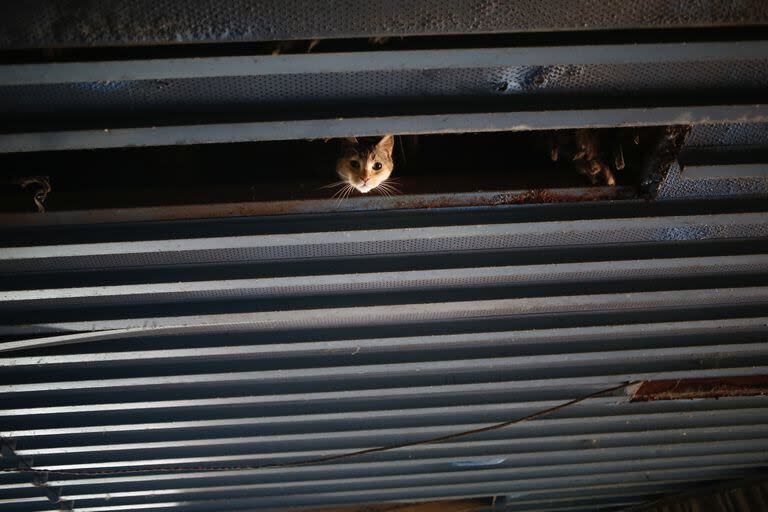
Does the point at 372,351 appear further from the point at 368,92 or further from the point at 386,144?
the point at 368,92

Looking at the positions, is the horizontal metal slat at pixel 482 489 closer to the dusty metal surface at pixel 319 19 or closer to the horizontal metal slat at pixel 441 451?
the horizontal metal slat at pixel 441 451

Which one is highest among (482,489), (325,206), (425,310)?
(325,206)

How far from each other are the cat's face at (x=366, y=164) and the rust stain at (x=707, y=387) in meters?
2.45

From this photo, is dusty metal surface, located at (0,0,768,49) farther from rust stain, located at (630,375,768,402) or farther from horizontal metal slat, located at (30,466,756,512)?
horizontal metal slat, located at (30,466,756,512)

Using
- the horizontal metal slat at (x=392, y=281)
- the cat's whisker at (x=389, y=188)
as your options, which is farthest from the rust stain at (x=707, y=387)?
the cat's whisker at (x=389, y=188)

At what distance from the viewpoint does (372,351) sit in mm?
3154

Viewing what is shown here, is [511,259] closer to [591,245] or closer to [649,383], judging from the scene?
[591,245]

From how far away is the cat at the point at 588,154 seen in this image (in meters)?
2.05

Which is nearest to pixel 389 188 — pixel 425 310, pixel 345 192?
pixel 345 192

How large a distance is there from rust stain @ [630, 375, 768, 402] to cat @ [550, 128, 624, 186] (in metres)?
1.96

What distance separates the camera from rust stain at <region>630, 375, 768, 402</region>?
347 centimetres

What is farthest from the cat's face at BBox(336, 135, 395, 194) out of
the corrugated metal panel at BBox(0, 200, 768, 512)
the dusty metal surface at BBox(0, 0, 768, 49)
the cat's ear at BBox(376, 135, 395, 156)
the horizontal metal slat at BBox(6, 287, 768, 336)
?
the horizontal metal slat at BBox(6, 287, 768, 336)

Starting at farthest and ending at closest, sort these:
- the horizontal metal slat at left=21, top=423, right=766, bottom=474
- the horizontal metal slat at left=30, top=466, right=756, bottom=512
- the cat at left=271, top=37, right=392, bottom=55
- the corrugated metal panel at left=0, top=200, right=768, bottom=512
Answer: the horizontal metal slat at left=30, top=466, right=756, bottom=512, the horizontal metal slat at left=21, top=423, right=766, bottom=474, the corrugated metal panel at left=0, top=200, right=768, bottom=512, the cat at left=271, top=37, right=392, bottom=55

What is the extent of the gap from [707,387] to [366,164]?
281cm
